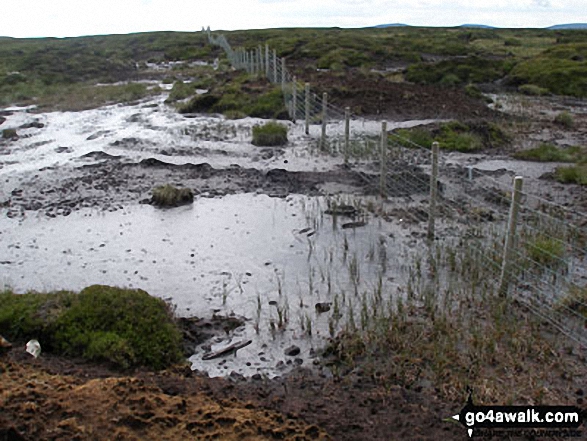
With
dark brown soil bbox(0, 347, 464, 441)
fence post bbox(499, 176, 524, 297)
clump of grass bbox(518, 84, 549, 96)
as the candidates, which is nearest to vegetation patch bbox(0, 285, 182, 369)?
dark brown soil bbox(0, 347, 464, 441)

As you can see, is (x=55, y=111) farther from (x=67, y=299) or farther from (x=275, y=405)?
(x=275, y=405)

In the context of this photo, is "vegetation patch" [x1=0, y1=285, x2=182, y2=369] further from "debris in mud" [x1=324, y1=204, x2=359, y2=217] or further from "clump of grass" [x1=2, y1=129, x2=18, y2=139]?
"clump of grass" [x1=2, y1=129, x2=18, y2=139]

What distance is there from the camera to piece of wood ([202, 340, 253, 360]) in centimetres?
616

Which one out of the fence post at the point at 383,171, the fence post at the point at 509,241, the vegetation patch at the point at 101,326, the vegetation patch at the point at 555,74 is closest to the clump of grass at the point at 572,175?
the fence post at the point at 383,171

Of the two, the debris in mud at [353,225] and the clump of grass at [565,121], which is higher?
the clump of grass at [565,121]

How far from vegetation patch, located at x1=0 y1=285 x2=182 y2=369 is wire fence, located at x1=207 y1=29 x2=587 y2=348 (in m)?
3.90

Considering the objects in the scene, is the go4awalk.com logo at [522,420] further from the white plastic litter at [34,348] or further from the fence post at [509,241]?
the white plastic litter at [34,348]

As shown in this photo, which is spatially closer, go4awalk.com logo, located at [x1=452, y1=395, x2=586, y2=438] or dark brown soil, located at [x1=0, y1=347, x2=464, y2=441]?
dark brown soil, located at [x1=0, y1=347, x2=464, y2=441]

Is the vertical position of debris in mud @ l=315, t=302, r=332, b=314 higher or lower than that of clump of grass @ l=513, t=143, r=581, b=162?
lower

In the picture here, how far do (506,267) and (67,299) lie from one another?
4883 millimetres

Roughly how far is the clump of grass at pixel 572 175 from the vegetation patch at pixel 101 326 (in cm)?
906

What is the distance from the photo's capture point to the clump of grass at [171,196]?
11.4m

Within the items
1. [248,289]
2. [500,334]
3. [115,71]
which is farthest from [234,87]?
[115,71]

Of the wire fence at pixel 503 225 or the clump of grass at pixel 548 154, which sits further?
the clump of grass at pixel 548 154
